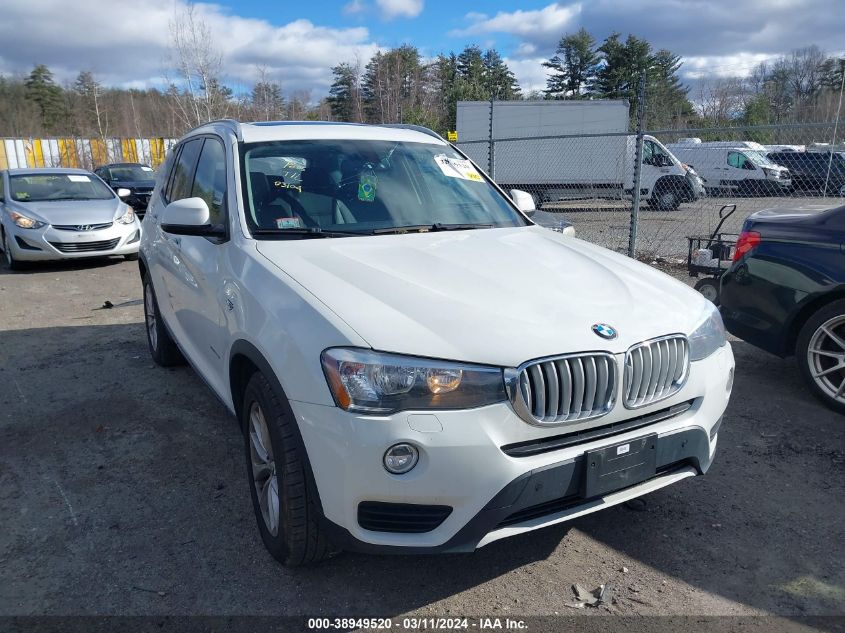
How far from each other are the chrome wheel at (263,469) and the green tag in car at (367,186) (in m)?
1.38

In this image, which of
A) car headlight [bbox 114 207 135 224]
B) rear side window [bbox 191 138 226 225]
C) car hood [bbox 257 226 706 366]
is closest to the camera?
car hood [bbox 257 226 706 366]

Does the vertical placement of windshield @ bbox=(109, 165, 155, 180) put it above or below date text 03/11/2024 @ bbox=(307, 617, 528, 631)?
above

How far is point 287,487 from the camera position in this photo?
95.4 inches

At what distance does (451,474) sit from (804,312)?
11.3 ft

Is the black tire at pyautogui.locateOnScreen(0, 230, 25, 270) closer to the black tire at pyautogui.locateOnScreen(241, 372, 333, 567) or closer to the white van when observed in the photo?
the black tire at pyautogui.locateOnScreen(241, 372, 333, 567)

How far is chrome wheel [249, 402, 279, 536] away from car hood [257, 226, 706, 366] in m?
0.65

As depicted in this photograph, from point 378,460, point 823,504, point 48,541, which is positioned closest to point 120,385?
point 48,541

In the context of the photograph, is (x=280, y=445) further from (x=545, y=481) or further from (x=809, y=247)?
(x=809, y=247)

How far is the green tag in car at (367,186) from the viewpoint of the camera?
3.61m

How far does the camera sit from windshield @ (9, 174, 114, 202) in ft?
34.7

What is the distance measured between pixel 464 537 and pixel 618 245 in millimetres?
9808

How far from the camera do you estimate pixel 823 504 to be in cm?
326

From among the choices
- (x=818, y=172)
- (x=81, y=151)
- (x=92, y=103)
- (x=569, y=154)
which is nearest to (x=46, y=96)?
(x=92, y=103)

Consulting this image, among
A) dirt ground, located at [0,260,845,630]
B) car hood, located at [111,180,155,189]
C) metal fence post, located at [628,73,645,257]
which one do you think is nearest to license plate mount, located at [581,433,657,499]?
dirt ground, located at [0,260,845,630]
